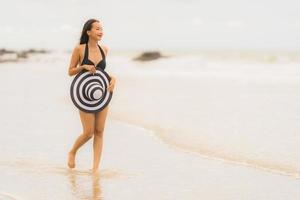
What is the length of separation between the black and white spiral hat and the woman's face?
1.30 feet

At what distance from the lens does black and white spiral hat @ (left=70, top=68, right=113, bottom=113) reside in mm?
6750

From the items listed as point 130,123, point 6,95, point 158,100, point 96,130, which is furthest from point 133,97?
point 96,130

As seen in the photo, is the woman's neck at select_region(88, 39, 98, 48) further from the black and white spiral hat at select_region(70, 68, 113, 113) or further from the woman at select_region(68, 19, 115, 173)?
the black and white spiral hat at select_region(70, 68, 113, 113)

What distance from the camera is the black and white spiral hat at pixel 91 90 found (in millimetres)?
6750

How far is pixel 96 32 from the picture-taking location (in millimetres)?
6742

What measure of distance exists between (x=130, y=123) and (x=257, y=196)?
19.4ft

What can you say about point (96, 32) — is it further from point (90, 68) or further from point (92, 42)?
point (90, 68)

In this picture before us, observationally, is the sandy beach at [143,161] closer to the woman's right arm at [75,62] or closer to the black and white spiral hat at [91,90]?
the black and white spiral hat at [91,90]

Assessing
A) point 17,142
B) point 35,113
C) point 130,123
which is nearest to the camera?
point 17,142

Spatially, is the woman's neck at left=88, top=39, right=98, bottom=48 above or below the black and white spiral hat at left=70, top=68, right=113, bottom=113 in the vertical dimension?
above

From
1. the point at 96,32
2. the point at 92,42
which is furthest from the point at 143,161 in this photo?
the point at 96,32

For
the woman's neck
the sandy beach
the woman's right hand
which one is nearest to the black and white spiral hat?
the woman's right hand

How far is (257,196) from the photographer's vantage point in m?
6.13

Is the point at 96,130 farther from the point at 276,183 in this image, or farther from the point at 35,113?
the point at 35,113
